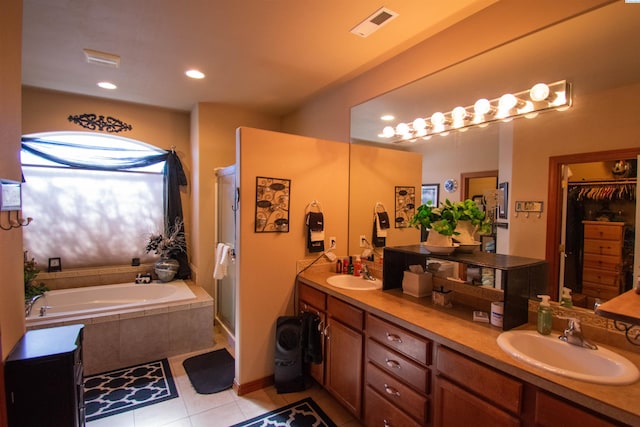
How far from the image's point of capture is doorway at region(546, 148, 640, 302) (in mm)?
1390

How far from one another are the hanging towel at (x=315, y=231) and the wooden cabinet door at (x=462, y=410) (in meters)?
1.44

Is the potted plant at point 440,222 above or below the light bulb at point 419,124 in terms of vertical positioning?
below

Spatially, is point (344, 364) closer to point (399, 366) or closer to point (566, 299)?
point (399, 366)

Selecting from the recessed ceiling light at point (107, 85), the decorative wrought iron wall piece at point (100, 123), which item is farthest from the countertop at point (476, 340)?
the decorative wrought iron wall piece at point (100, 123)

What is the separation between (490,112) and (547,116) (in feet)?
1.07

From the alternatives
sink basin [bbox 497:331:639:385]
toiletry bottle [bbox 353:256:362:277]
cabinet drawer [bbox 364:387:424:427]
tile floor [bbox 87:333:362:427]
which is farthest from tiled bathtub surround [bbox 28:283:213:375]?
sink basin [bbox 497:331:639:385]

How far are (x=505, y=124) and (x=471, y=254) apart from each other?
80cm

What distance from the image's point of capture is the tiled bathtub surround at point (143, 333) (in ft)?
8.80

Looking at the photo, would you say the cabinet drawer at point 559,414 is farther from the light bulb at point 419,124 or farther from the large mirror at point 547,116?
the light bulb at point 419,124

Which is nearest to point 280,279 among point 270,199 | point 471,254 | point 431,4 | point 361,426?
point 270,199

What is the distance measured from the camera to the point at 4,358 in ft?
4.34

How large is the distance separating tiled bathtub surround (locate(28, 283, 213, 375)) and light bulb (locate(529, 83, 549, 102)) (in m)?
3.19

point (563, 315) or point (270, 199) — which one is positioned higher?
point (270, 199)

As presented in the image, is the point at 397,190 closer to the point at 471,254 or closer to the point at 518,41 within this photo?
the point at 471,254
